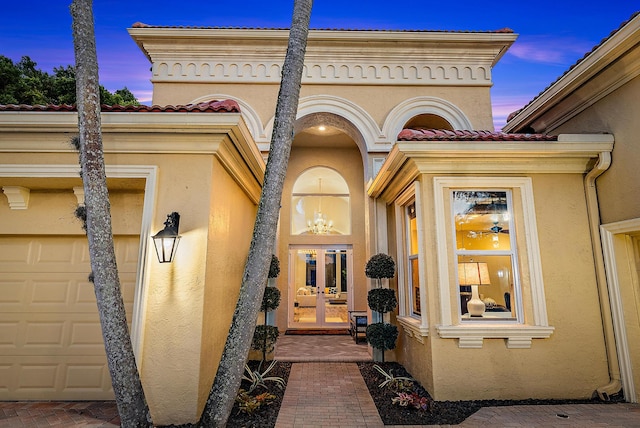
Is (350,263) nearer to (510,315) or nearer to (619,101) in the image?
(510,315)

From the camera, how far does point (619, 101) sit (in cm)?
466

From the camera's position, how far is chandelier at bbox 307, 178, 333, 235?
10508 millimetres

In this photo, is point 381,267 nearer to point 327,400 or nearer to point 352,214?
point 327,400

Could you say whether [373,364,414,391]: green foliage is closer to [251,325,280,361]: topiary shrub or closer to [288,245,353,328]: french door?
[251,325,280,361]: topiary shrub

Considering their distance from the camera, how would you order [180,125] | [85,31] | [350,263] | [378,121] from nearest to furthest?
[85,31]
[180,125]
[378,121]
[350,263]

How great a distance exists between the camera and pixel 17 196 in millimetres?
4367

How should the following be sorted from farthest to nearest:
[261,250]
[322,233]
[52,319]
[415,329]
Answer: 1. [322,233]
2. [415,329]
3. [52,319]
4. [261,250]

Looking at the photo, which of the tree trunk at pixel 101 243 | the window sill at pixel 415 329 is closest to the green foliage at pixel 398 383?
the window sill at pixel 415 329

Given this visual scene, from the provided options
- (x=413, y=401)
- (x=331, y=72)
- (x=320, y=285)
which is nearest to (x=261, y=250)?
(x=413, y=401)

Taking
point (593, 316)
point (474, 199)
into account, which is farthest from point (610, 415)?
point (474, 199)

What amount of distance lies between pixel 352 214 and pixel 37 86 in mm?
12558

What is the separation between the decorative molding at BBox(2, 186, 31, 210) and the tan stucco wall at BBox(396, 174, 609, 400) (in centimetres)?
563

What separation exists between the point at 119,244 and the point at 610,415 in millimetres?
6626

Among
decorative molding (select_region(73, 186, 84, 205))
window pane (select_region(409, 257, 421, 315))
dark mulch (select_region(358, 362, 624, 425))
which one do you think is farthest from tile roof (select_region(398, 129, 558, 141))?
decorative molding (select_region(73, 186, 84, 205))
